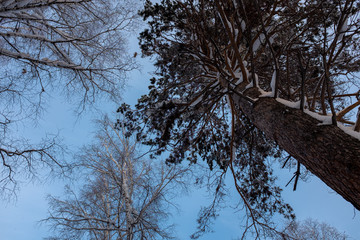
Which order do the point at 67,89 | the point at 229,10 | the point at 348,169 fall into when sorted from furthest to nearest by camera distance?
1. the point at 67,89
2. the point at 229,10
3. the point at 348,169

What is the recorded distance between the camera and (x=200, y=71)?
5770mm

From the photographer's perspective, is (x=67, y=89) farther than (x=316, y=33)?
Yes

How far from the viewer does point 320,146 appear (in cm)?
158

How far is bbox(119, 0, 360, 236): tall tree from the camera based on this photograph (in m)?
1.64

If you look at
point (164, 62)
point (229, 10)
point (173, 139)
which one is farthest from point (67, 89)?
point (229, 10)

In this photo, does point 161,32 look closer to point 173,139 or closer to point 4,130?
point 173,139

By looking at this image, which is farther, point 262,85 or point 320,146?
point 262,85

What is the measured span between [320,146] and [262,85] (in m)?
4.01

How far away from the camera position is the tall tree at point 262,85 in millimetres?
1645

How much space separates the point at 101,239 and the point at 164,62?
6.84 metres

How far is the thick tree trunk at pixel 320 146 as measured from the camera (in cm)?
133

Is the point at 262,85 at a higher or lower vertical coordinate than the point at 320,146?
higher

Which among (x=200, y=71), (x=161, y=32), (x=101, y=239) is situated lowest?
(x=101, y=239)

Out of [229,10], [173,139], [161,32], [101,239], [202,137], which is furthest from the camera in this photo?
[101,239]
